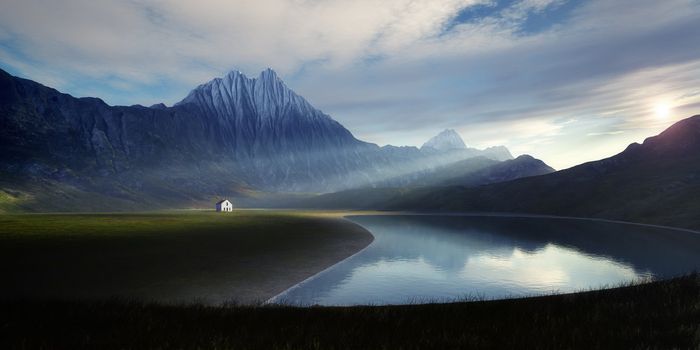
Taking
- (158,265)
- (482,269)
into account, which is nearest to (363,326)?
(158,265)

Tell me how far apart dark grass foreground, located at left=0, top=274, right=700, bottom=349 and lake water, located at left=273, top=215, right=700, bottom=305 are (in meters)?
16.3

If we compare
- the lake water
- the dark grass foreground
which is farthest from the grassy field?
the dark grass foreground

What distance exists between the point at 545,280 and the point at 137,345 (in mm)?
42158

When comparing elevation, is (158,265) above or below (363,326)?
below

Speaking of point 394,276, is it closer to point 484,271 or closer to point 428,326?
point 484,271

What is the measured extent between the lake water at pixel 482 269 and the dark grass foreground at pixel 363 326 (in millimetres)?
16259

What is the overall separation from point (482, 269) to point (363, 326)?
130ft

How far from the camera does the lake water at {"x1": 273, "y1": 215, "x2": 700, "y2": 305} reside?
33.3m

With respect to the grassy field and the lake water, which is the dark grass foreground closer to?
the grassy field

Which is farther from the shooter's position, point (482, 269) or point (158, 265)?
point (482, 269)

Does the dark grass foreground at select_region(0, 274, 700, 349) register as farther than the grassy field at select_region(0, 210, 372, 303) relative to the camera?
No

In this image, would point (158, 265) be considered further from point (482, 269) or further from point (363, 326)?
point (482, 269)

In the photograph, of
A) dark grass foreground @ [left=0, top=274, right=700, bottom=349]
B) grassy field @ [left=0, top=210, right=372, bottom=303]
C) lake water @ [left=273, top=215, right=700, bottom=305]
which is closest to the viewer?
dark grass foreground @ [left=0, top=274, right=700, bottom=349]

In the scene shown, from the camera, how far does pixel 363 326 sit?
35.9ft
